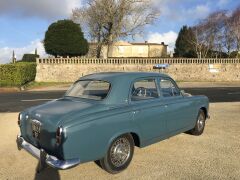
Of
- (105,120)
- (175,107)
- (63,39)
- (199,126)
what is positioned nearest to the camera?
(105,120)

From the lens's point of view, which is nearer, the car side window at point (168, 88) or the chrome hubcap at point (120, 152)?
the chrome hubcap at point (120, 152)

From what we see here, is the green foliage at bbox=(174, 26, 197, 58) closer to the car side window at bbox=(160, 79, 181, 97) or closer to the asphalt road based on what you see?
the asphalt road

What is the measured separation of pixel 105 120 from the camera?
470cm

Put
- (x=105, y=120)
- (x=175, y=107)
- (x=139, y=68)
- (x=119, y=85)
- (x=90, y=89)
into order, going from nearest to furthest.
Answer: (x=105, y=120)
(x=119, y=85)
(x=90, y=89)
(x=175, y=107)
(x=139, y=68)

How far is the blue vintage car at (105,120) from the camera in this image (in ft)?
14.4

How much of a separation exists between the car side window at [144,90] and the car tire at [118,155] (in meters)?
0.78

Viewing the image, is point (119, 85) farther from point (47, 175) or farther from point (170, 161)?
point (47, 175)

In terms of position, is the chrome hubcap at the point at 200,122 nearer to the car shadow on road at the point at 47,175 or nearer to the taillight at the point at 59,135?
the car shadow on road at the point at 47,175

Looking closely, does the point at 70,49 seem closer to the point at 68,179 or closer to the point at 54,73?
Result: the point at 54,73

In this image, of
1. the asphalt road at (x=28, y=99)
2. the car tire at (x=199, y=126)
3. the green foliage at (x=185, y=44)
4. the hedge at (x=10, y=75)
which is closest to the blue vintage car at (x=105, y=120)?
the car tire at (x=199, y=126)

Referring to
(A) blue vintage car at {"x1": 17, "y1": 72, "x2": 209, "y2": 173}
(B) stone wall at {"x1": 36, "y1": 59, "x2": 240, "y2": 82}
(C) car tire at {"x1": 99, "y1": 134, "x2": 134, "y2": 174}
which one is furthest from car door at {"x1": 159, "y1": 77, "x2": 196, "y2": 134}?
(B) stone wall at {"x1": 36, "y1": 59, "x2": 240, "y2": 82}

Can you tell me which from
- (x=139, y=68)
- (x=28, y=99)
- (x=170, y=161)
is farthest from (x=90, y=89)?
(x=139, y=68)

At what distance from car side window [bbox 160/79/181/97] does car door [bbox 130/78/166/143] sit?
0.69 ft

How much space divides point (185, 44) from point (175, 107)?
51.5 metres
